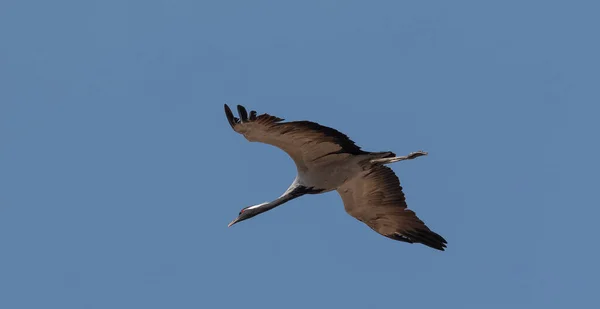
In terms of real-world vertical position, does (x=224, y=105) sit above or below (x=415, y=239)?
above

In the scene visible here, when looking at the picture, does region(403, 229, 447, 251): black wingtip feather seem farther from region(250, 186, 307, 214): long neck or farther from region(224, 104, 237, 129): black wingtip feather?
region(224, 104, 237, 129): black wingtip feather

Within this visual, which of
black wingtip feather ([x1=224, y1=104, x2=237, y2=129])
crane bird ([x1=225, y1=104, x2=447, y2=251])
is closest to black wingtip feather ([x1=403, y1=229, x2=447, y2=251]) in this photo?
crane bird ([x1=225, y1=104, x2=447, y2=251])

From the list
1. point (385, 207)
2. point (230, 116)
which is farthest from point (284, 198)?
point (230, 116)

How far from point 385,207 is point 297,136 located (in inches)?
154

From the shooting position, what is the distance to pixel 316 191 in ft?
78.0

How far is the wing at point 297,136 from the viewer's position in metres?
20.8

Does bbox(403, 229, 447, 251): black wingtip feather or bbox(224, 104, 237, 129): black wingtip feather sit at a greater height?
bbox(224, 104, 237, 129): black wingtip feather

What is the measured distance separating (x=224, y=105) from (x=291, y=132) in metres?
1.93

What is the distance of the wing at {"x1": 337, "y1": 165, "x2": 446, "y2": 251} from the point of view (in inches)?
964

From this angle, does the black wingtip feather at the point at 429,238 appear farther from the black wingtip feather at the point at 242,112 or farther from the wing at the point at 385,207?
the black wingtip feather at the point at 242,112

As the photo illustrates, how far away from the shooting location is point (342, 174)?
23688 mm

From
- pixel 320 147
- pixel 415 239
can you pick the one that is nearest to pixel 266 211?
pixel 320 147

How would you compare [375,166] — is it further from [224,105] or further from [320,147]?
[224,105]

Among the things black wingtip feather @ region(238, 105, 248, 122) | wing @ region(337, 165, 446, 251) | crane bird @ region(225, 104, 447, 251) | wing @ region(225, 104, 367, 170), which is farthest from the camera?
wing @ region(337, 165, 446, 251)
